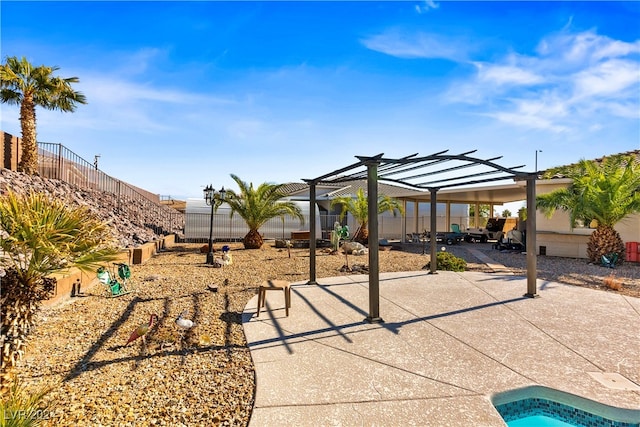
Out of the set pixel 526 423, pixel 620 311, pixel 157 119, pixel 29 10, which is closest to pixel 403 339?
pixel 526 423

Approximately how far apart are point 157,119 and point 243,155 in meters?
4.72

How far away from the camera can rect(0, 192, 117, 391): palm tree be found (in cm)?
349

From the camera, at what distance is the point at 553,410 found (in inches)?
141

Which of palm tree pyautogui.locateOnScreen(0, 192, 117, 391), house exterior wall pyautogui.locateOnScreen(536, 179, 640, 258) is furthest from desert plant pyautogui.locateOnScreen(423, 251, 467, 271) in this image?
palm tree pyautogui.locateOnScreen(0, 192, 117, 391)

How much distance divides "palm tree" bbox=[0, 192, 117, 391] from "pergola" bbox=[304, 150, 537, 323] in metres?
3.94

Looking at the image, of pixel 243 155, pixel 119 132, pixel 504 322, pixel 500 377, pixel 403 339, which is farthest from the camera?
pixel 243 155

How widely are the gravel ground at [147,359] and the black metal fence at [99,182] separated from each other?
41.9 ft

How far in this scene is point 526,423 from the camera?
11.6ft

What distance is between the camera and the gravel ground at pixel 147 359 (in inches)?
128

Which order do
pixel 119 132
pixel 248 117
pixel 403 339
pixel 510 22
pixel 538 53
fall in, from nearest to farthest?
pixel 403 339 → pixel 510 22 → pixel 538 53 → pixel 248 117 → pixel 119 132

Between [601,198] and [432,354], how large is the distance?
12050mm

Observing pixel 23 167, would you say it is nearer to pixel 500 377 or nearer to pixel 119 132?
pixel 119 132

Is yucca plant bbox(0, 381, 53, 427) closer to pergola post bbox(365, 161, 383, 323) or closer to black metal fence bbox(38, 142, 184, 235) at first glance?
pergola post bbox(365, 161, 383, 323)

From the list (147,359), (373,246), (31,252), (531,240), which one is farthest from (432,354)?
(31,252)
